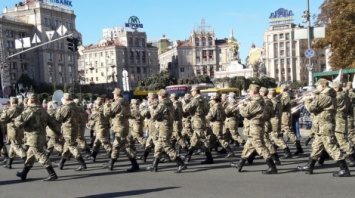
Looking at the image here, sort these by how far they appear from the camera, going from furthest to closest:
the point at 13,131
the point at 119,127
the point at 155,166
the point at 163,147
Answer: the point at 13,131
the point at 119,127
the point at 155,166
the point at 163,147

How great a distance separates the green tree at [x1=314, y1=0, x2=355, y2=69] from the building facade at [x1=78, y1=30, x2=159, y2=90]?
94.0 meters

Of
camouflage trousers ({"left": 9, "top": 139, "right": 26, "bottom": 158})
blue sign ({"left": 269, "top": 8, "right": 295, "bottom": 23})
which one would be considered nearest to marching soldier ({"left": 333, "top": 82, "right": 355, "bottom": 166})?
camouflage trousers ({"left": 9, "top": 139, "right": 26, "bottom": 158})

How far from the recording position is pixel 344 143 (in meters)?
10.3

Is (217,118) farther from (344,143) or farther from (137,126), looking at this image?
(344,143)

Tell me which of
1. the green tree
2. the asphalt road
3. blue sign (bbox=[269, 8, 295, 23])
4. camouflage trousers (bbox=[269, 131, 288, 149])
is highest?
blue sign (bbox=[269, 8, 295, 23])

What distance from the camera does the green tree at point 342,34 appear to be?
2875cm

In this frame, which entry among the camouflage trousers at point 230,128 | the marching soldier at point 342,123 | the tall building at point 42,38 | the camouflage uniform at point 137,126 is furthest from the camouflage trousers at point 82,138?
the tall building at point 42,38

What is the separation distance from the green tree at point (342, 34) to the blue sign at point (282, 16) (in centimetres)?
11392

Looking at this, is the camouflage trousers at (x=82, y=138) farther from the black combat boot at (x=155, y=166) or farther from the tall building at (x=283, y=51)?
the tall building at (x=283, y=51)

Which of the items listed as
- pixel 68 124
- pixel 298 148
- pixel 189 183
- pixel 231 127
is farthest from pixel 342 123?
pixel 68 124

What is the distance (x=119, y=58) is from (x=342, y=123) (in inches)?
4607

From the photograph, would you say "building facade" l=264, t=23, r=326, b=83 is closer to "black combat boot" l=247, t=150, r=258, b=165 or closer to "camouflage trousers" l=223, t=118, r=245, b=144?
"camouflage trousers" l=223, t=118, r=245, b=144

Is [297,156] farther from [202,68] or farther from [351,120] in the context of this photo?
[202,68]

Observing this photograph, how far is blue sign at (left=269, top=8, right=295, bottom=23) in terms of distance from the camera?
141 m
